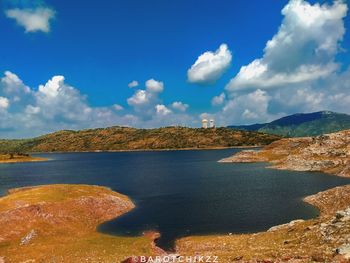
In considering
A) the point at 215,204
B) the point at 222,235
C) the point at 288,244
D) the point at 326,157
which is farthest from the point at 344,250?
the point at 326,157

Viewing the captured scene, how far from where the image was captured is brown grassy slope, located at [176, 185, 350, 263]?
3537 centimetres

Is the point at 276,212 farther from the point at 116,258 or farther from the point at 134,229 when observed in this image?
the point at 116,258

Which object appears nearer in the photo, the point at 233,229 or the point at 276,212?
the point at 233,229

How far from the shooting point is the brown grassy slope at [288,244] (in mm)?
35372

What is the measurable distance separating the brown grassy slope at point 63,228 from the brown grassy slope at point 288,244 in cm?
1085

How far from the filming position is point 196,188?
12669cm

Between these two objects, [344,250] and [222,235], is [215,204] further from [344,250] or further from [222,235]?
[344,250]

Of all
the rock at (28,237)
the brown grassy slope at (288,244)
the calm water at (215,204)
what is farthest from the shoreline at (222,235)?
the calm water at (215,204)

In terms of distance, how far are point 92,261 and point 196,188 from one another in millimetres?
79094

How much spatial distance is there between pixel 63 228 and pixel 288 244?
162ft

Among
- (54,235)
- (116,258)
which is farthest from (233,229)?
(54,235)

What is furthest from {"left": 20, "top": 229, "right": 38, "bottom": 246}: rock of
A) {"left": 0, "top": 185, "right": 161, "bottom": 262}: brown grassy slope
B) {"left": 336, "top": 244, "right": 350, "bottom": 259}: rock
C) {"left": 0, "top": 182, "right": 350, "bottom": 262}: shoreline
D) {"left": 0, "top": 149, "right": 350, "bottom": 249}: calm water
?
{"left": 336, "top": 244, "right": 350, "bottom": 259}: rock

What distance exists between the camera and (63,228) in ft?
249

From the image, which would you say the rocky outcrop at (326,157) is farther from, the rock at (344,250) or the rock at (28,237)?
the rock at (28,237)
